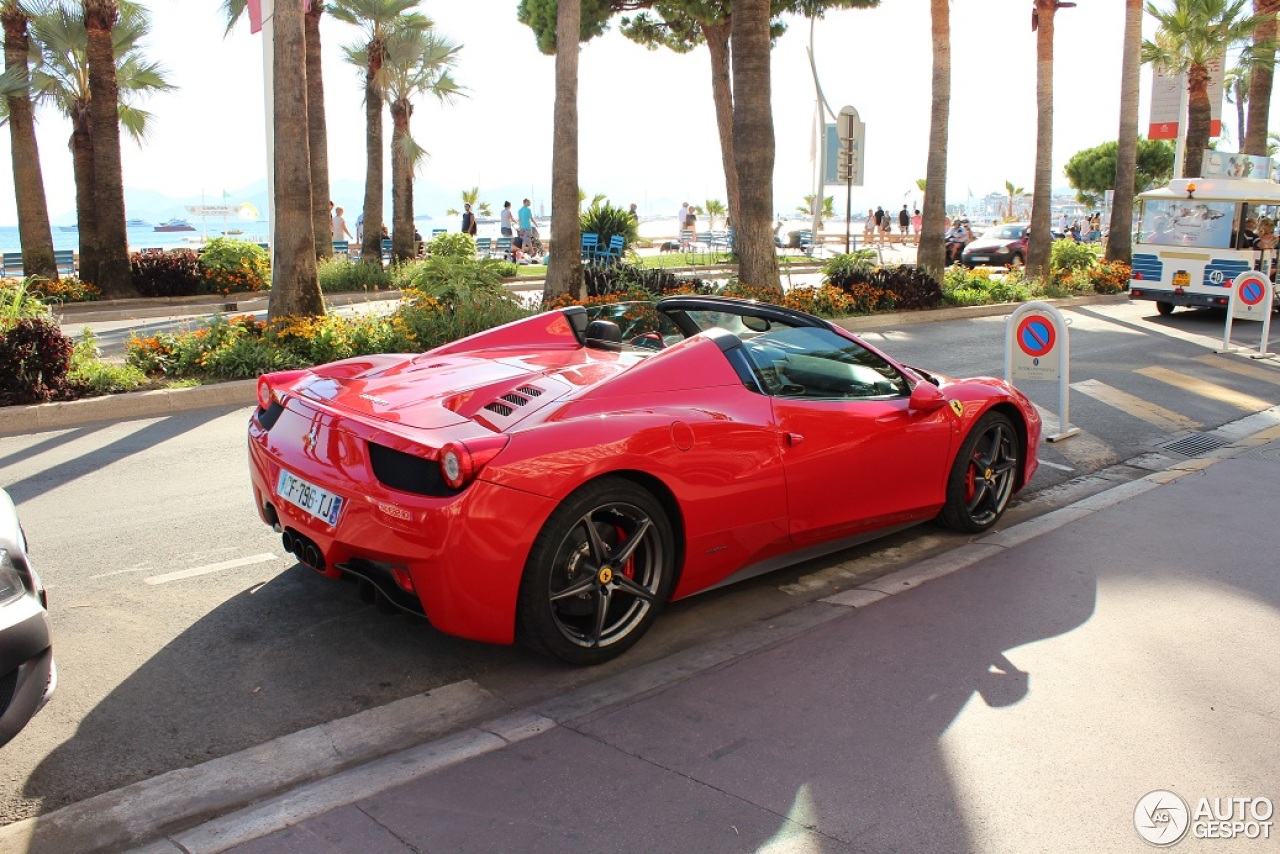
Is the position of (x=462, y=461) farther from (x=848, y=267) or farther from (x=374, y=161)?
(x=374, y=161)

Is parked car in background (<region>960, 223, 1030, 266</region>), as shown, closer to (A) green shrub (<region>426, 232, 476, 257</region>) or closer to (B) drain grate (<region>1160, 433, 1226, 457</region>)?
(A) green shrub (<region>426, 232, 476, 257</region>)

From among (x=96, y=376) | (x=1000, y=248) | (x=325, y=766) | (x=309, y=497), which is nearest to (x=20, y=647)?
(x=325, y=766)

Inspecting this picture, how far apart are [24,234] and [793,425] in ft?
64.0

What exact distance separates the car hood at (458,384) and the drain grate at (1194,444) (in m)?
5.46

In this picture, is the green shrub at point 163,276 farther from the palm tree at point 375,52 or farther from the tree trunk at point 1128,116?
the tree trunk at point 1128,116

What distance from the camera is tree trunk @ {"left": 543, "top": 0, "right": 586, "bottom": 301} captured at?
14.5 m

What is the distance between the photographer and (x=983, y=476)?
5.89 metres

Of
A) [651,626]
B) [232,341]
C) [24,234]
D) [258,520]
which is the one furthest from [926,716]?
[24,234]

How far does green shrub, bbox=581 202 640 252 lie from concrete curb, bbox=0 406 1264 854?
20.5 m

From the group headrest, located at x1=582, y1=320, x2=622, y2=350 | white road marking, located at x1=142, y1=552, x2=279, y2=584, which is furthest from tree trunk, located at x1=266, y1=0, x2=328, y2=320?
headrest, located at x1=582, y1=320, x2=622, y2=350

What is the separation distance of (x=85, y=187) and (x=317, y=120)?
443cm

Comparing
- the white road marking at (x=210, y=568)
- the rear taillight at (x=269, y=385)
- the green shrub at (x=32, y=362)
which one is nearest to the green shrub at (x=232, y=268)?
the green shrub at (x=32, y=362)

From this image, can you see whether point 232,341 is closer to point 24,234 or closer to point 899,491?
point 899,491

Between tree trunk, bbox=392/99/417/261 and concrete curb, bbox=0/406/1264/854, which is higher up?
tree trunk, bbox=392/99/417/261
